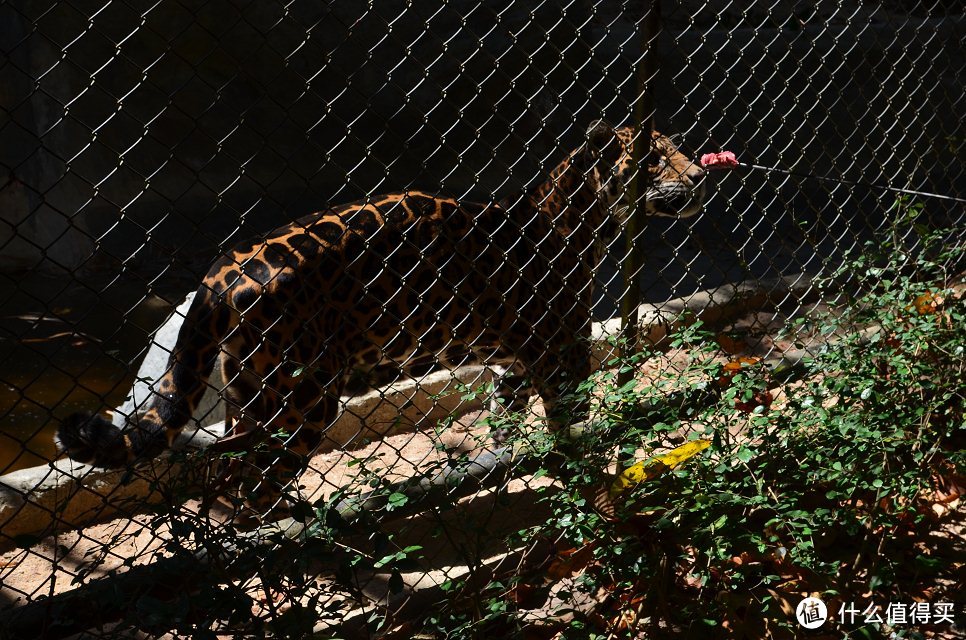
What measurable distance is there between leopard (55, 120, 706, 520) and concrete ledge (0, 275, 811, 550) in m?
0.15

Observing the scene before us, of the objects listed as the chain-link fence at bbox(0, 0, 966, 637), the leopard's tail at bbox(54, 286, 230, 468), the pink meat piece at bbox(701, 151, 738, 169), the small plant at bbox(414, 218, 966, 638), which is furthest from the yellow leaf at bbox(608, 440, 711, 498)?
the leopard's tail at bbox(54, 286, 230, 468)

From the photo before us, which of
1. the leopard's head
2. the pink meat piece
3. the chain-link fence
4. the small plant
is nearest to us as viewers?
the chain-link fence

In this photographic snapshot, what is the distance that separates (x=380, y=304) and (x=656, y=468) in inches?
47.1

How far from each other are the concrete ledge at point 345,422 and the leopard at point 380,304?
0.48 feet

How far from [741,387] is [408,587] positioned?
129 cm

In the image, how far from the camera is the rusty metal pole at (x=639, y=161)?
337cm

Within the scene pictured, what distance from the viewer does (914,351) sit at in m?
3.36

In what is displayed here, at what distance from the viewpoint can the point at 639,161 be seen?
351 centimetres

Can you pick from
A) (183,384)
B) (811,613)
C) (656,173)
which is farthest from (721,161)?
(183,384)

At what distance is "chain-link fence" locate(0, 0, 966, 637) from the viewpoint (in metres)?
2.37

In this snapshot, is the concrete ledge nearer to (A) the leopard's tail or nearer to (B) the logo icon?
(A) the leopard's tail

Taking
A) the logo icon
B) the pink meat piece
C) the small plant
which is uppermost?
the pink meat piece

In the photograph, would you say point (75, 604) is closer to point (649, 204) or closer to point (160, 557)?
point (160, 557)

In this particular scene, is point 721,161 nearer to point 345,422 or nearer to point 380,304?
point 380,304
